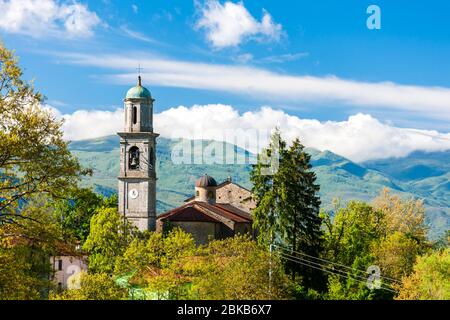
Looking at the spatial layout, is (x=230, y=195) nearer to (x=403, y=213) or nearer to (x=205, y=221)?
(x=205, y=221)

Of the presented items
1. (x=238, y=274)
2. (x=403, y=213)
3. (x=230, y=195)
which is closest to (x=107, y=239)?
(x=238, y=274)

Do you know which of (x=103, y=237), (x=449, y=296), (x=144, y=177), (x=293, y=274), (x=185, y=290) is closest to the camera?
(x=449, y=296)

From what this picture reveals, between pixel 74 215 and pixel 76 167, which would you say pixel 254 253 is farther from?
pixel 74 215

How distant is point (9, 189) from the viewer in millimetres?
26469

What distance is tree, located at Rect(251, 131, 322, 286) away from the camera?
5856cm

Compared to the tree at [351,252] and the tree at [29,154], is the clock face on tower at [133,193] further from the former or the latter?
the tree at [29,154]

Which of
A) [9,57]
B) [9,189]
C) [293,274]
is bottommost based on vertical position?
[293,274]

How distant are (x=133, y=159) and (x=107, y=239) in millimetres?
10131

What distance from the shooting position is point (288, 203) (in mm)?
58906

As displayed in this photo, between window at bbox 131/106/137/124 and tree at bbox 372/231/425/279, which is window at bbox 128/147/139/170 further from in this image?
tree at bbox 372/231/425/279

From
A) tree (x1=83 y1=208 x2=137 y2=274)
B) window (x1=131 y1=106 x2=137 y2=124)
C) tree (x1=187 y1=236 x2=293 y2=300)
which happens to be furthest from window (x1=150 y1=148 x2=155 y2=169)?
tree (x1=187 y1=236 x2=293 y2=300)

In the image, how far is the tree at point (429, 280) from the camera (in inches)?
1665
